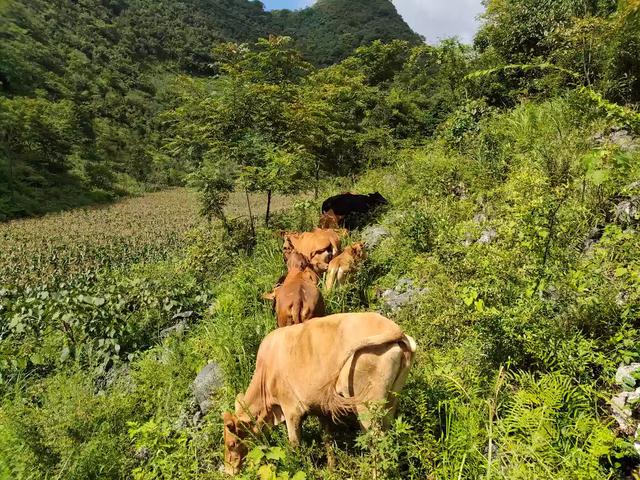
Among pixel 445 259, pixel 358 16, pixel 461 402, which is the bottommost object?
pixel 461 402

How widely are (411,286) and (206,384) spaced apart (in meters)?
2.58

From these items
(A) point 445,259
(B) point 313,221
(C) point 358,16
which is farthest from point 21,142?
(C) point 358,16

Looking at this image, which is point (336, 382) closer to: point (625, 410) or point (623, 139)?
point (625, 410)

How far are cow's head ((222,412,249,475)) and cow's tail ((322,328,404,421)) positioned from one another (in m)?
0.73

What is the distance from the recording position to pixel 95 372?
16.5 ft

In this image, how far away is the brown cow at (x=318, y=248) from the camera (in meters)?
5.90

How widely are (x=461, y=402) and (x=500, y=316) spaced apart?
0.68m

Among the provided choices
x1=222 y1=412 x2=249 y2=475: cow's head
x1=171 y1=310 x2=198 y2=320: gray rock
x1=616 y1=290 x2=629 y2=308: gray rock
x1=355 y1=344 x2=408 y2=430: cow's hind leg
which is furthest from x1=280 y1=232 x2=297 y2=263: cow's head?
x1=616 y1=290 x2=629 y2=308: gray rock

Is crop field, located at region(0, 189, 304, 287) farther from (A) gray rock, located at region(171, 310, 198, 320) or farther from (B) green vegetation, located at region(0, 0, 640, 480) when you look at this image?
(A) gray rock, located at region(171, 310, 198, 320)

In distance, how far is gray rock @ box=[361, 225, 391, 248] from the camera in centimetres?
713

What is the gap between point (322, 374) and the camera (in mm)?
2850

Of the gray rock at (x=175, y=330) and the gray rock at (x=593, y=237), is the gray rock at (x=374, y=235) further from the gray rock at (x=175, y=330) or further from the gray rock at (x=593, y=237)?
the gray rock at (x=593, y=237)

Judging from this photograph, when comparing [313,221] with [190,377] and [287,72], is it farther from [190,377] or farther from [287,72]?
[190,377]

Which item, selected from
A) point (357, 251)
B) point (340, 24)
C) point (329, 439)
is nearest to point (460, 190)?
point (357, 251)
